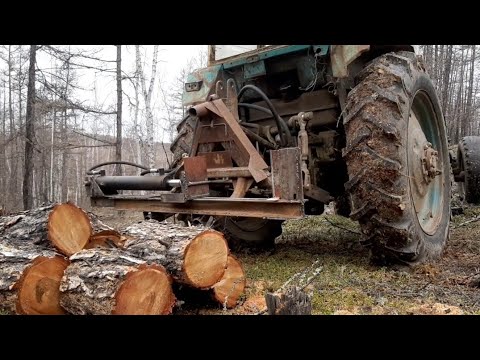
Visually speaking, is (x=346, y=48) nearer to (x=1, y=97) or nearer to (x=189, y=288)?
(x=189, y=288)

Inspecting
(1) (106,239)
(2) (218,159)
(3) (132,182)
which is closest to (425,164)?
(2) (218,159)

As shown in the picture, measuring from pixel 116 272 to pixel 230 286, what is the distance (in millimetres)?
931

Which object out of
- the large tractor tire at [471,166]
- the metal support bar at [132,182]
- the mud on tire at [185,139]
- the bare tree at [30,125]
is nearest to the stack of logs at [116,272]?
the metal support bar at [132,182]

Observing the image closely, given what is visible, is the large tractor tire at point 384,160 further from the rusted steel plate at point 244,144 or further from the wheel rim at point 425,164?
the rusted steel plate at point 244,144

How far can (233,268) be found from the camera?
343cm

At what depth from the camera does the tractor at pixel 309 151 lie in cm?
367

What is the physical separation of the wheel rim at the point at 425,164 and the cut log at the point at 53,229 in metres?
2.88

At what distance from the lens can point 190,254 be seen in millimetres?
3033

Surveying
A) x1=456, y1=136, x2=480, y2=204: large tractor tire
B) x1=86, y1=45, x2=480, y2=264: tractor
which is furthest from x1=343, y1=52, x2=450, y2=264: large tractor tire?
x1=456, y1=136, x2=480, y2=204: large tractor tire

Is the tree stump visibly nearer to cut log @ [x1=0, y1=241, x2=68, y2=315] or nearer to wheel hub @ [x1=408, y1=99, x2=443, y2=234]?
cut log @ [x1=0, y1=241, x2=68, y2=315]

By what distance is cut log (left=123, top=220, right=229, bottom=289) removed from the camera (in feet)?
9.86

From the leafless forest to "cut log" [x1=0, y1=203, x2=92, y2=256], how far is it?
3117 mm

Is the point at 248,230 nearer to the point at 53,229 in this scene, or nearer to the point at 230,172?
the point at 230,172
